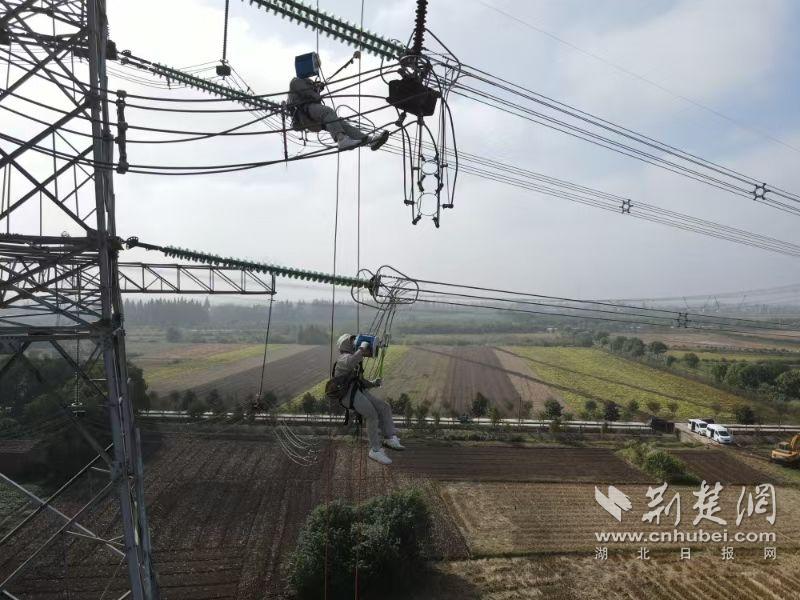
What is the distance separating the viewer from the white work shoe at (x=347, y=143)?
253 inches

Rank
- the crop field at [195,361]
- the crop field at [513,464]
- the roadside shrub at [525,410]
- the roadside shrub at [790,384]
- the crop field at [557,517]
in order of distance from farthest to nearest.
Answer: the crop field at [195,361] < the roadside shrub at [790,384] < the roadside shrub at [525,410] < the crop field at [513,464] < the crop field at [557,517]

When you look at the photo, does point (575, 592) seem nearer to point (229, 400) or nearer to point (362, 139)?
point (362, 139)

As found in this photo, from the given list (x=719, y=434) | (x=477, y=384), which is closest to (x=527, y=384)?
(x=477, y=384)

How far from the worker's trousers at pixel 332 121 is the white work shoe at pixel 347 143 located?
6 cm

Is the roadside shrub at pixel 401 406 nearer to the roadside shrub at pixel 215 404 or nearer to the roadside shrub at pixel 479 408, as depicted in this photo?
the roadside shrub at pixel 479 408

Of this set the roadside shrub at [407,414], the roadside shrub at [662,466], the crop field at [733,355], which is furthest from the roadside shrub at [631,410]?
the crop field at [733,355]

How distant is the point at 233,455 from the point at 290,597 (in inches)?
536

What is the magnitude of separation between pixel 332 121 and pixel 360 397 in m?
4.39

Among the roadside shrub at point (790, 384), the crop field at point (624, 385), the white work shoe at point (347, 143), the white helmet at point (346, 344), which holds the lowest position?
the crop field at point (624, 385)

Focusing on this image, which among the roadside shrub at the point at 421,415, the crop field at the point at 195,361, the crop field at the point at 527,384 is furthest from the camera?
the crop field at the point at 195,361

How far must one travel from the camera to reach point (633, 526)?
18875 mm

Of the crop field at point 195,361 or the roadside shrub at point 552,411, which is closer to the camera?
the roadside shrub at point 552,411

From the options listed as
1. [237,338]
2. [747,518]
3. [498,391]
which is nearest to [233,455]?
[747,518]

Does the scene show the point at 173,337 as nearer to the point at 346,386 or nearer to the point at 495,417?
the point at 495,417
